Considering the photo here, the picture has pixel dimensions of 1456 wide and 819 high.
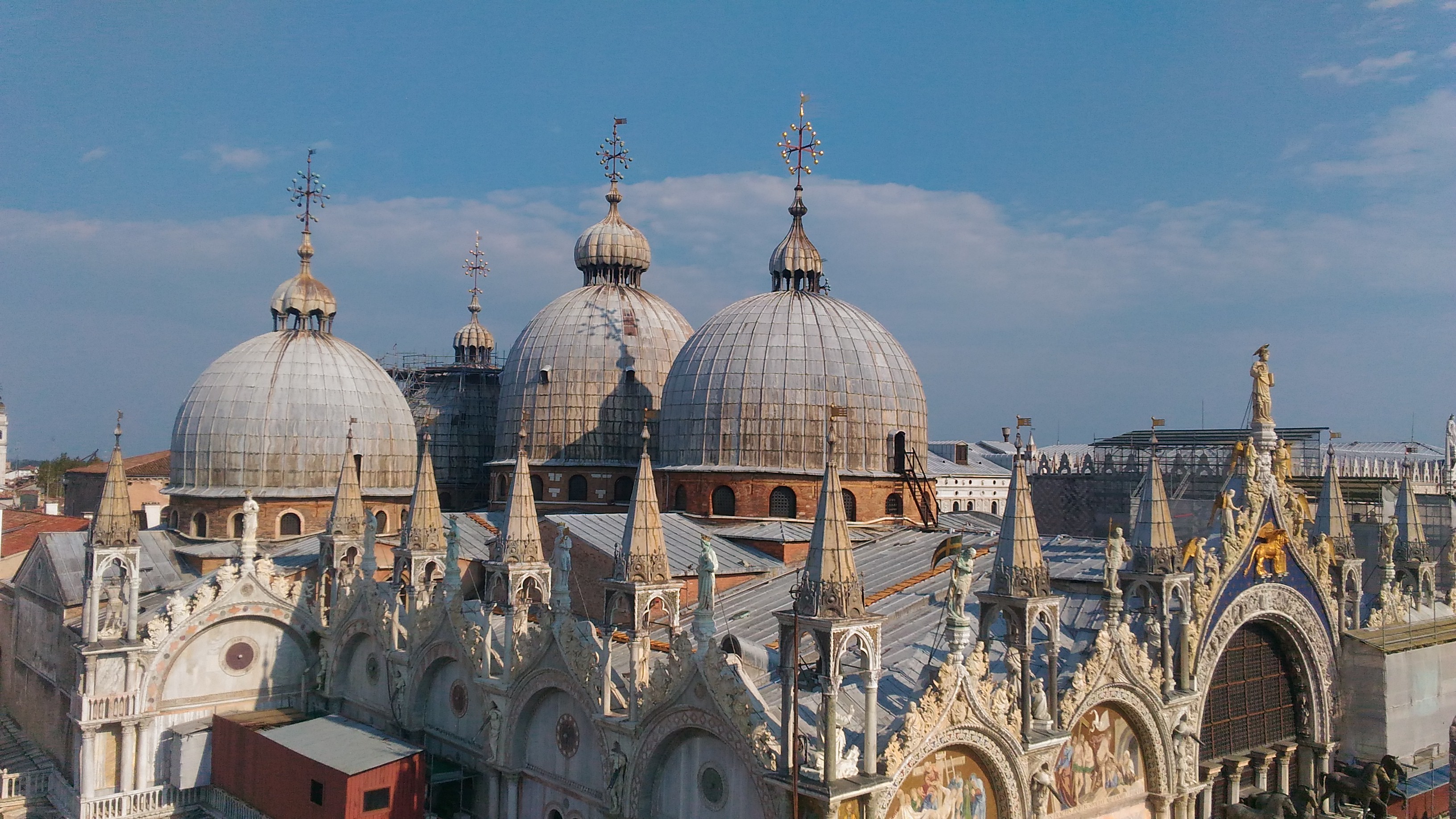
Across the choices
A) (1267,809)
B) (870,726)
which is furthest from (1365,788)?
(870,726)

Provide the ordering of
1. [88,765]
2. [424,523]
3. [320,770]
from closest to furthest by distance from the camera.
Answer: [320,770], [88,765], [424,523]

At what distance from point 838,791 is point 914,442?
24.9 m

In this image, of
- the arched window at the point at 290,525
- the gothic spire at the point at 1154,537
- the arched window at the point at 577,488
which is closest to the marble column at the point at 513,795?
the gothic spire at the point at 1154,537

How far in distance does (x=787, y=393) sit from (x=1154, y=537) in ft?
55.4

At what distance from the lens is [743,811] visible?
19.6 metres

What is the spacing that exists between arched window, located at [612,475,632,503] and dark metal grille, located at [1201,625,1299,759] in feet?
81.2

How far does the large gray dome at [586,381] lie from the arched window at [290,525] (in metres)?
9.06

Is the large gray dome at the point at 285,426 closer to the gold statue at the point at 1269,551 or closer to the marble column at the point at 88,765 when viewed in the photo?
the marble column at the point at 88,765

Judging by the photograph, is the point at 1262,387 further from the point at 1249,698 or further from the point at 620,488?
the point at 620,488

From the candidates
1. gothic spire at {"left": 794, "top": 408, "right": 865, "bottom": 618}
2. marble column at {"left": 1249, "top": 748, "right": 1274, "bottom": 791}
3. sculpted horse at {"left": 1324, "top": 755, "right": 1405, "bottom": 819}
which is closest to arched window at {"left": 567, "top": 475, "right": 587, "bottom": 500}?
marble column at {"left": 1249, "top": 748, "right": 1274, "bottom": 791}

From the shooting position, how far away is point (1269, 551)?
26.8 m

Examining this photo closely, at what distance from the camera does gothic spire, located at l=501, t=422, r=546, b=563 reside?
27.8m

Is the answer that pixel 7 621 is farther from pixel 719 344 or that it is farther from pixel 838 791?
pixel 838 791

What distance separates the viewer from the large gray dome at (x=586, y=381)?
4588cm
